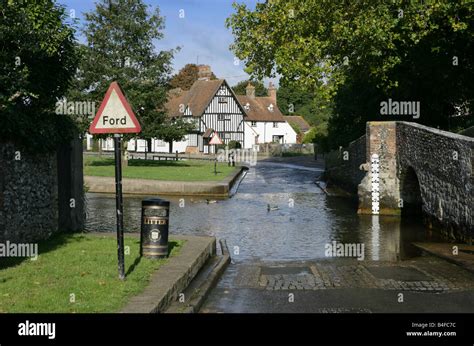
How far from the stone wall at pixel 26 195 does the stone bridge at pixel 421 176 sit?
29.8ft

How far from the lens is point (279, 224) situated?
18.1 meters

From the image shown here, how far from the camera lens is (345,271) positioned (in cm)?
1084

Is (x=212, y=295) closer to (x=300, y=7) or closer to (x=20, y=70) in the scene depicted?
(x=20, y=70)

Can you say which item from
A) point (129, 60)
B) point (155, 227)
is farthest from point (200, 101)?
point (155, 227)

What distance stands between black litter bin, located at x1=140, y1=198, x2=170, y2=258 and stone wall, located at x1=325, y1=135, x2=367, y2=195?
44.0 feet

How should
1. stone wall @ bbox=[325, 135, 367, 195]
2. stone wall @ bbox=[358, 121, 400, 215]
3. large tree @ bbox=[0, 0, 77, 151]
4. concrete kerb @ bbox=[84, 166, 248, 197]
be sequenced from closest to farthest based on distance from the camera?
large tree @ bbox=[0, 0, 77, 151]
stone wall @ bbox=[358, 121, 400, 215]
stone wall @ bbox=[325, 135, 367, 195]
concrete kerb @ bbox=[84, 166, 248, 197]

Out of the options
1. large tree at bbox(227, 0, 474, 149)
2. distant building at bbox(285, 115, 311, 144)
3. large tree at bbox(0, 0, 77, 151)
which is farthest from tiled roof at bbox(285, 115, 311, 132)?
large tree at bbox(0, 0, 77, 151)

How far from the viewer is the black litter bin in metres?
10.3

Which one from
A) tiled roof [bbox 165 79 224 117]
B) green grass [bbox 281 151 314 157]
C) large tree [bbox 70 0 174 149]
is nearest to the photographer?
large tree [bbox 70 0 174 149]

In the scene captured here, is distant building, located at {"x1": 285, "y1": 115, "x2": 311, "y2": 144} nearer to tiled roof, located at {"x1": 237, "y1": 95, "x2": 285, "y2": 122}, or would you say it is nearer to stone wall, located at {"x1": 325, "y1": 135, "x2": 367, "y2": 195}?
tiled roof, located at {"x1": 237, "y1": 95, "x2": 285, "y2": 122}

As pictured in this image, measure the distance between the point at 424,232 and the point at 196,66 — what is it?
271 ft

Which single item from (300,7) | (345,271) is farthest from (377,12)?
(345,271)

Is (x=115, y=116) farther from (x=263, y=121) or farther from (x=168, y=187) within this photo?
(x=263, y=121)

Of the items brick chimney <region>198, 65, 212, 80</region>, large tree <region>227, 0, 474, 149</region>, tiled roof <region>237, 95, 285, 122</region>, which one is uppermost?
brick chimney <region>198, 65, 212, 80</region>
